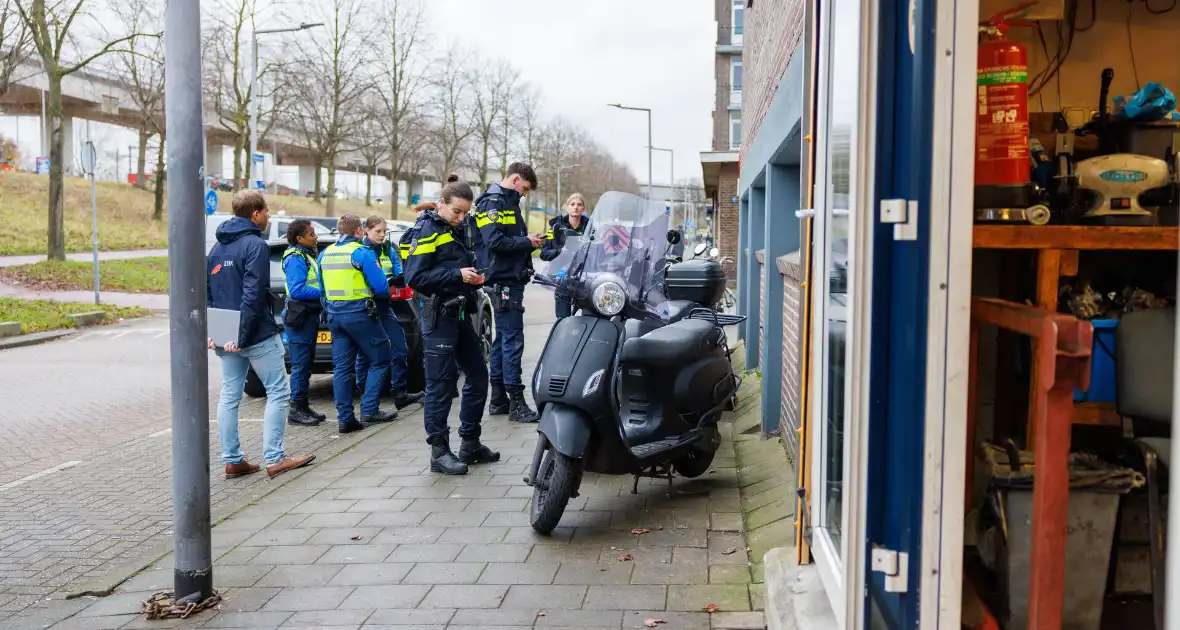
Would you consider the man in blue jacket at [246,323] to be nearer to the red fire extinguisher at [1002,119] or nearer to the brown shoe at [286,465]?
the brown shoe at [286,465]

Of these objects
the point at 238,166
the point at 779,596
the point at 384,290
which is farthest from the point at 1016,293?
the point at 238,166

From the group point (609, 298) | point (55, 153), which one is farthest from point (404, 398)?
point (55, 153)

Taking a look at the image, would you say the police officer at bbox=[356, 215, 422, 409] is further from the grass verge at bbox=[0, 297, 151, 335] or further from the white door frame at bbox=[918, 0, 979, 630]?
the grass verge at bbox=[0, 297, 151, 335]

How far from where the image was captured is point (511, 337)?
25.6 ft

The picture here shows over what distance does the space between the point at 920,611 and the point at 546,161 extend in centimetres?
5117

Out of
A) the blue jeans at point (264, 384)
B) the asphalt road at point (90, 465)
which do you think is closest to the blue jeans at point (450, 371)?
the blue jeans at point (264, 384)

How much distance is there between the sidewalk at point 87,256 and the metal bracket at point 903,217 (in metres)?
25.2

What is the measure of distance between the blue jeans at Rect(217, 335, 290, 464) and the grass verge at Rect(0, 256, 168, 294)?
56.3ft

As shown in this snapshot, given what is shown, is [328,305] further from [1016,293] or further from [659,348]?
[1016,293]

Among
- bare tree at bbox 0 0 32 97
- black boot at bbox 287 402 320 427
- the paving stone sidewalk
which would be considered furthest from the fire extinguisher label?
bare tree at bbox 0 0 32 97

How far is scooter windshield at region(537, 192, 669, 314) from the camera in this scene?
205 inches

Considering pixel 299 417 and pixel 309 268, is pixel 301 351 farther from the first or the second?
pixel 309 268

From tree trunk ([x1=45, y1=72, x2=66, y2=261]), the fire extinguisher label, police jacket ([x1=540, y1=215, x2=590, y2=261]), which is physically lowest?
police jacket ([x1=540, y1=215, x2=590, y2=261])

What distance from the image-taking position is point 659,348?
17.4 ft
